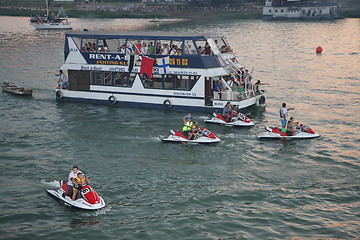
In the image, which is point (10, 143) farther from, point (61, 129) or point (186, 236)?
point (186, 236)

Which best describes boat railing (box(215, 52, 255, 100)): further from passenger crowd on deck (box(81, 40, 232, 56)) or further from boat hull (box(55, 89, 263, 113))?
passenger crowd on deck (box(81, 40, 232, 56))

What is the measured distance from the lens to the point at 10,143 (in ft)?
110

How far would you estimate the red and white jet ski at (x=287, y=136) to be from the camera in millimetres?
33000

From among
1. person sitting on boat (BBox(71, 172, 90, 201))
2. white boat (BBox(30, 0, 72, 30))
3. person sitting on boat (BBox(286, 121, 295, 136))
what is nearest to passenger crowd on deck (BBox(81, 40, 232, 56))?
person sitting on boat (BBox(286, 121, 295, 136))

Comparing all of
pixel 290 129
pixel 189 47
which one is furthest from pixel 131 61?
pixel 290 129

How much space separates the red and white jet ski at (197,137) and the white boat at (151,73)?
634cm

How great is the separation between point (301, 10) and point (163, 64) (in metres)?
120

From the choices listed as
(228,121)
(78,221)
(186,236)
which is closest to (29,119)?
(228,121)

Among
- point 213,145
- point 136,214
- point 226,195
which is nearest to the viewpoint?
point 136,214

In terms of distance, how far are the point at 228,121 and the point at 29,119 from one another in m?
16.0

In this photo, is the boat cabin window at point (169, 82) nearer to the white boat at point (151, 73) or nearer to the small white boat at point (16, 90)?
the white boat at point (151, 73)

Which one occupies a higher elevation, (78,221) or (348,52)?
(348,52)

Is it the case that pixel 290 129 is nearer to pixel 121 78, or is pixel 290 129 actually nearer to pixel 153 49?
pixel 153 49

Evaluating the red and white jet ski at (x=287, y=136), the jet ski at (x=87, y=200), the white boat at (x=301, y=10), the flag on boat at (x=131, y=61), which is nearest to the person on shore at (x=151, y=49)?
the flag on boat at (x=131, y=61)
